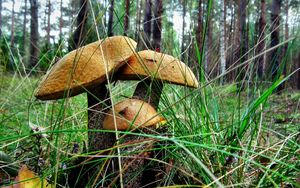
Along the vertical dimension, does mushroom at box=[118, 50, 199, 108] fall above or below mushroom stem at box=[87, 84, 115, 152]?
above

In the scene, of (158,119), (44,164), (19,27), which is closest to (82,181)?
(44,164)

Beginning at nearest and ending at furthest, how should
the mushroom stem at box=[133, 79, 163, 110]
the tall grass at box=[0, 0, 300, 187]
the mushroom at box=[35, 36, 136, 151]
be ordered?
the tall grass at box=[0, 0, 300, 187]
the mushroom at box=[35, 36, 136, 151]
the mushroom stem at box=[133, 79, 163, 110]

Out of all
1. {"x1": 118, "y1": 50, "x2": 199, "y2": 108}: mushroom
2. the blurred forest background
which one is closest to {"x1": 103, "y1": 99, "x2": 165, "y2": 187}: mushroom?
{"x1": 118, "y1": 50, "x2": 199, "y2": 108}: mushroom

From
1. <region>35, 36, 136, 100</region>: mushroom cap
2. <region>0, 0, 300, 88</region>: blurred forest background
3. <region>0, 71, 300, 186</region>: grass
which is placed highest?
<region>0, 0, 300, 88</region>: blurred forest background

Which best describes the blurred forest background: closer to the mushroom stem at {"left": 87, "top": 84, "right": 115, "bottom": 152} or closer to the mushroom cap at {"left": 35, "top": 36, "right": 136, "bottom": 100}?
the mushroom cap at {"left": 35, "top": 36, "right": 136, "bottom": 100}

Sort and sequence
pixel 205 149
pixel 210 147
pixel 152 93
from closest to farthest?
pixel 210 147 → pixel 205 149 → pixel 152 93

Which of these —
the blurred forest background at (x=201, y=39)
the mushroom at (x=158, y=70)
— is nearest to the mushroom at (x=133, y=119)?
the mushroom at (x=158, y=70)

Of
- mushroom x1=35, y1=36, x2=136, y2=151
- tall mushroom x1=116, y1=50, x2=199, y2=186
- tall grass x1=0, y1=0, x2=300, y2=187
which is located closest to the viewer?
tall grass x1=0, y1=0, x2=300, y2=187

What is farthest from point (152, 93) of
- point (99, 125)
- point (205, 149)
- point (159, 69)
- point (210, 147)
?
point (210, 147)

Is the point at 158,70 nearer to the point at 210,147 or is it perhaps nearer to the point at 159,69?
the point at 159,69
